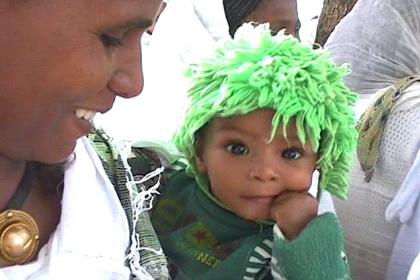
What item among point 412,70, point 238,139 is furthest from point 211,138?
point 412,70

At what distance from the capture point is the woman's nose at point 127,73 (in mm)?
894

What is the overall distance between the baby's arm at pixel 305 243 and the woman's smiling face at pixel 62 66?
37 cm

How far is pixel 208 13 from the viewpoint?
1943mm

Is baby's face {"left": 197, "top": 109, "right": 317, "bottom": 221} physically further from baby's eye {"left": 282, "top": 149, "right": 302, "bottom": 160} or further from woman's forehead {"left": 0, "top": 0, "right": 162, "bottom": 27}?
woman's forehead {"left": 0, "top": 0, "right": 162, "bottom": 27}

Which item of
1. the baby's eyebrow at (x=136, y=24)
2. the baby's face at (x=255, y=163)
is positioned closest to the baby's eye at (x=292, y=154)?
the baby's face at (x=255, y=163)

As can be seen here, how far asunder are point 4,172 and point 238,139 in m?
0.38

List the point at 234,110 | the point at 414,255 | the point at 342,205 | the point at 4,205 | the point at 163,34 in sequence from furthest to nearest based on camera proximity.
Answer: the point at 163,34 → the point at 342,205 → the point at 414,255 → the point at 234,110 → the point at 4,205

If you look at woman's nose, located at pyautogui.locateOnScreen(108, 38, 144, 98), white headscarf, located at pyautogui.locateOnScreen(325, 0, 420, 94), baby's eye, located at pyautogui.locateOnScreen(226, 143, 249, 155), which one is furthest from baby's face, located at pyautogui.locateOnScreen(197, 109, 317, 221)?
white headscarf, located at pyautogui.locateOnScreen(325, 0, 420, 94)

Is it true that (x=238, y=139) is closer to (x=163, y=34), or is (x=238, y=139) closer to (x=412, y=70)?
(x=412, y=70)

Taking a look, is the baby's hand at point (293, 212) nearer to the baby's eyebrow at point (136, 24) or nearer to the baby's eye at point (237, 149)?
the baby's eye at point (237, 149)

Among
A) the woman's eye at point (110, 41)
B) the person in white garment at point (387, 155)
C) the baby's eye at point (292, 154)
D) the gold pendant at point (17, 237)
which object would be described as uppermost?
the woman's eye at point (110, 41)

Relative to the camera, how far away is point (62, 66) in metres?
0.85

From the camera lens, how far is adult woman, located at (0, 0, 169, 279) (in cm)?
84

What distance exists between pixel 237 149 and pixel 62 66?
435 millimetres
